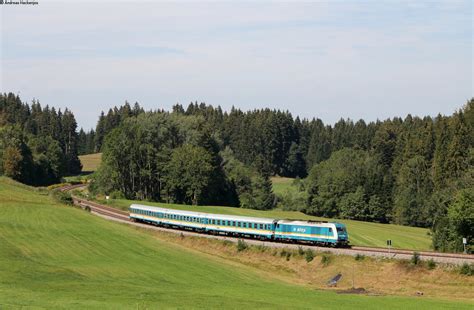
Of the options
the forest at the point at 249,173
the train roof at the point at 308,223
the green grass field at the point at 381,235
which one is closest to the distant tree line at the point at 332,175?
the forest at the point at 249,173

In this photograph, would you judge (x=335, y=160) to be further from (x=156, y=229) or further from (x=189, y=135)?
(x=156, y=229)

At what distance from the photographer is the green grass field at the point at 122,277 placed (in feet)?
125

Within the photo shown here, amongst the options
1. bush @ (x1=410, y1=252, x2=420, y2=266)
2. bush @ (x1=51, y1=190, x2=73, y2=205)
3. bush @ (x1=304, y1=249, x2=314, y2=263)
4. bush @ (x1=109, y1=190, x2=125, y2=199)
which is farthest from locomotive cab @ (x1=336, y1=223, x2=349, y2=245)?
bush @ (x1=109, y1=190, x2=125, y2=199)

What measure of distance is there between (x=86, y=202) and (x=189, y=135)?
114 ft

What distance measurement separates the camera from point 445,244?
77875 millimetres

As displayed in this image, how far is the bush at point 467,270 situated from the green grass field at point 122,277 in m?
7.90

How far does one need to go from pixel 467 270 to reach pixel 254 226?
98.8 feet

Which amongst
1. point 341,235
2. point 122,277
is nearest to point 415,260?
point 341,235

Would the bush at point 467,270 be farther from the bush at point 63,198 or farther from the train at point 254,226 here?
the bush at point 63,198

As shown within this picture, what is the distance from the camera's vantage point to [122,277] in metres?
49.9

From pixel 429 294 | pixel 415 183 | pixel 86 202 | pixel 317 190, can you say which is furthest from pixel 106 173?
pixel 429 294

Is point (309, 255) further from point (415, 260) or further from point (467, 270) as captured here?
point (467, 270)

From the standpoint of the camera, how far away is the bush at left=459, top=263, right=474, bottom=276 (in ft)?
172

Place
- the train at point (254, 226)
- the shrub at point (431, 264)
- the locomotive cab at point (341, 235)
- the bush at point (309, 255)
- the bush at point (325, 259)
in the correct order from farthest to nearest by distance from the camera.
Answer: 1. the train at point (254, 226)
2. the locomotive cab at point (341, 235)
3. the bush at point (309, 255)
4. the bush at point (325, 259)
5. the shrub at point (431, 264)
